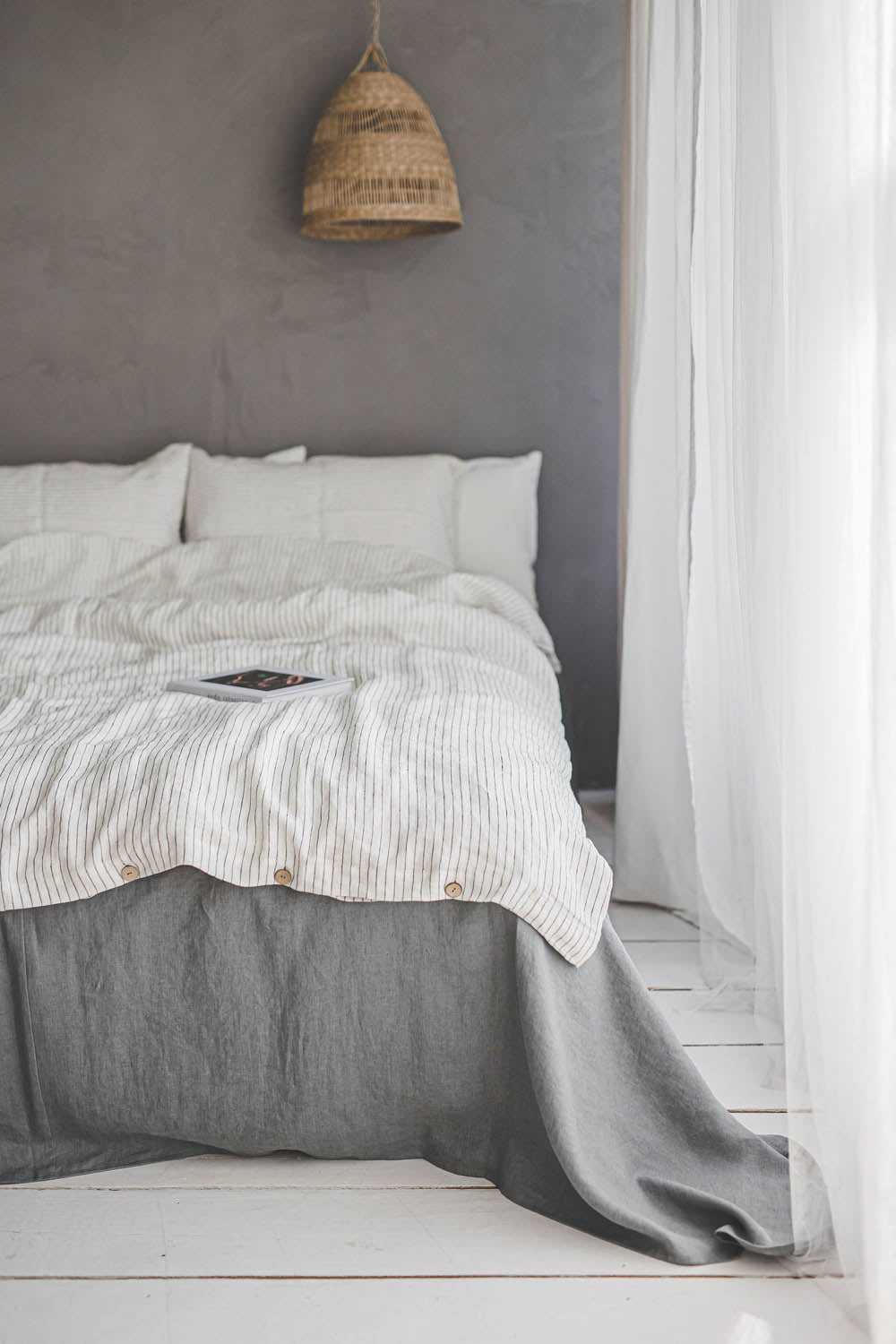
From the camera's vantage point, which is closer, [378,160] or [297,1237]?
[297,1237]

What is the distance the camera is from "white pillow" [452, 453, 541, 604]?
3.63 metres

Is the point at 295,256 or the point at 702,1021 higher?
the point at 295,256

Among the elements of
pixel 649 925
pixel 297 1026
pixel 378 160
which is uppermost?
pixel 378 160

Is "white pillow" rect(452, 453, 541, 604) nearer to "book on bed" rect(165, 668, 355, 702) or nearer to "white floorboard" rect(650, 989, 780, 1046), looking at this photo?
"book on bed" rect(165, 668, 355, 702)

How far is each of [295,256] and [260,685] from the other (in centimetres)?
190

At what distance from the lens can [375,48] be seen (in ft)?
12.0

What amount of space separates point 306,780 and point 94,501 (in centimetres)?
188

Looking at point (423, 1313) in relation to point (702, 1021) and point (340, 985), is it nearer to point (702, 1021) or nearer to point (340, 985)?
point (340, 985)

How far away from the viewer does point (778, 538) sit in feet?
6.48

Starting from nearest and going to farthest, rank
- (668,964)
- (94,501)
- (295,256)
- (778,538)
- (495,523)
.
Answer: (778,538)
(668,964)
(94,501)
(495,523)
(295,256)

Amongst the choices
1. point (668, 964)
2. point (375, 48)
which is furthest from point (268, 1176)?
point (375, 48)

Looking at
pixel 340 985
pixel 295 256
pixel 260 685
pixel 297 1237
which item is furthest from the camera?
pixel 295 256

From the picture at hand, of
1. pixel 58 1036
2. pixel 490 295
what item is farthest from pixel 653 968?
pixel 490 295

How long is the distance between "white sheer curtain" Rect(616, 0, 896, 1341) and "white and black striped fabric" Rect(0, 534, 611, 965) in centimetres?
34
